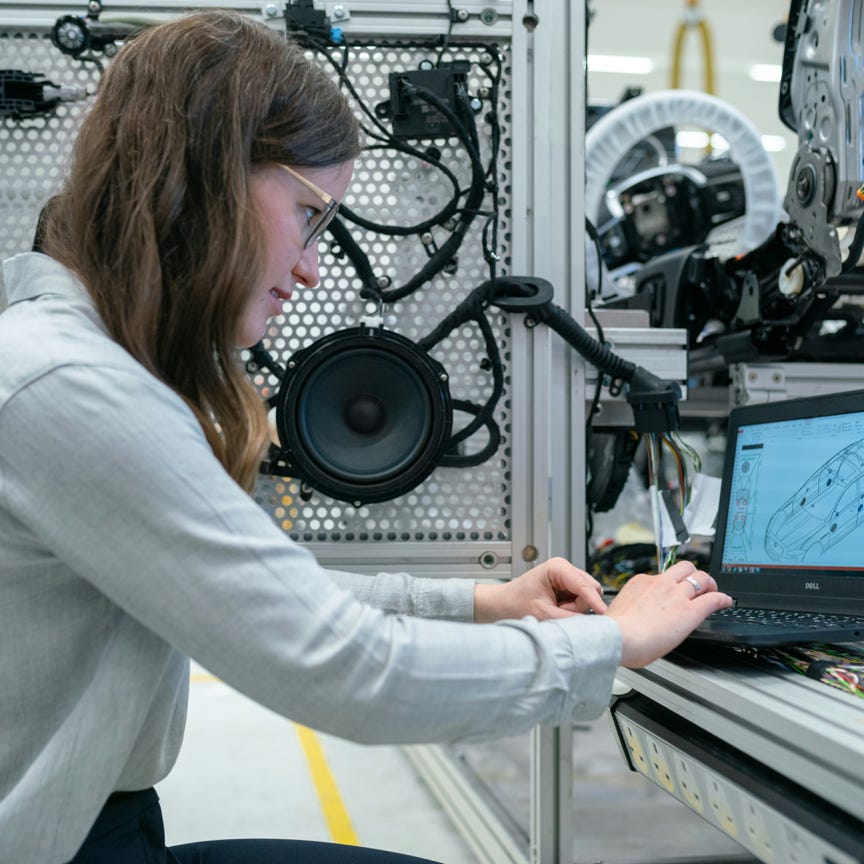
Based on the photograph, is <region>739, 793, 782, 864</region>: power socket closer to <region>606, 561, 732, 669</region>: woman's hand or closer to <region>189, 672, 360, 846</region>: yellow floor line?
<region>606, 561, 732, 669</region>: woman's hand

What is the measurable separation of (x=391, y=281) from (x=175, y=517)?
1005mm

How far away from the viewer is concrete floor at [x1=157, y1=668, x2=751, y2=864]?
253 cm

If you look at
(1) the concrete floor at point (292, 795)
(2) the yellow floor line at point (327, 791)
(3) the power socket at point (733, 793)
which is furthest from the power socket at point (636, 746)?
(1) the concrete floor at point (292, 795)

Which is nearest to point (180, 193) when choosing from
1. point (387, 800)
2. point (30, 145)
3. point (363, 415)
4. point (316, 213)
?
point (316, 213)

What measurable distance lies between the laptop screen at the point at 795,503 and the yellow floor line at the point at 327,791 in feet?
4.12

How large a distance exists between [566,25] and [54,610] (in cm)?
136

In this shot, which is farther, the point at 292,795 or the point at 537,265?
the point at 292,795

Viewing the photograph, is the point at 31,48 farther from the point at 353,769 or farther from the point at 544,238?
the point at 353,769

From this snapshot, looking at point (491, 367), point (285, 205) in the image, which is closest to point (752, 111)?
point (491, 367)

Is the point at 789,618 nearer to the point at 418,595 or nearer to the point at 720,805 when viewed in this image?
the point at 720,805

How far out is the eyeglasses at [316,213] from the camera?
0.97 meters

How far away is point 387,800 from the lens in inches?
117

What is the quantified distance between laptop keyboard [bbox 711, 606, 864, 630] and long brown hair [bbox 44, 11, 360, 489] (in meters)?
0.67

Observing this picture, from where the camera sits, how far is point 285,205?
0.97 m
